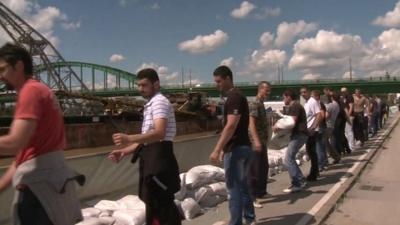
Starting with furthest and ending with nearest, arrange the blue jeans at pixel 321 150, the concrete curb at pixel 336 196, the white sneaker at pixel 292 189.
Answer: the blue jeans at pixel 321 150, the white sneaker at pixel 292 189, the concrete curb at pixel 336 196

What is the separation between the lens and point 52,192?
10.9 feet

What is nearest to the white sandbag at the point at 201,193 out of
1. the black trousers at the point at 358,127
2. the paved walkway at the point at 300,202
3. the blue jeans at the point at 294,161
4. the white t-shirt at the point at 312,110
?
the paved walkway at the point at 300,202

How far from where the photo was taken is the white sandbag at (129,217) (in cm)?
629

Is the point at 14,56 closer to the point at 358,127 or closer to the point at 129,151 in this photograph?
the point at 129,151

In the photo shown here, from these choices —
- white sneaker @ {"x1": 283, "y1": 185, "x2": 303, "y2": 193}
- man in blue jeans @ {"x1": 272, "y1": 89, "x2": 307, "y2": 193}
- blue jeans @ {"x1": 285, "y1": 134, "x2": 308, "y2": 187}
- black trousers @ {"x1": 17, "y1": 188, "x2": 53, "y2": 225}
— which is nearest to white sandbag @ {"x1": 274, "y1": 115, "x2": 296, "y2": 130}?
man in blue jeans @ {"x1": 272, "y1": 89, "x2": 307, "y2": 193}

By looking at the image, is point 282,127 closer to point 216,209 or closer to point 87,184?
point 216,209

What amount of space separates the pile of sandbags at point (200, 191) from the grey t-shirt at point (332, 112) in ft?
18.0

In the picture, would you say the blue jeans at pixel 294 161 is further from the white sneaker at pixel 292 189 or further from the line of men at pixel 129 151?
the line of men at pixel 129 151

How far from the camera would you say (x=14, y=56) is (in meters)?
3.25

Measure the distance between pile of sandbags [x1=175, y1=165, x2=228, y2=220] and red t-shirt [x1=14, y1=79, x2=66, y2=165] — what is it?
154 inches

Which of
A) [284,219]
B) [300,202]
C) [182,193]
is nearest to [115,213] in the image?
[182,193]

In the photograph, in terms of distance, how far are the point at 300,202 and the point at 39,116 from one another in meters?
5.74

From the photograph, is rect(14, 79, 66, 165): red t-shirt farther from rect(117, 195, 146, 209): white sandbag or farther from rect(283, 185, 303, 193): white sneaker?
rect(283, 185, 303, 193): white sneaker

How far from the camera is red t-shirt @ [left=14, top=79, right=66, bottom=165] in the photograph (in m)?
3.16
